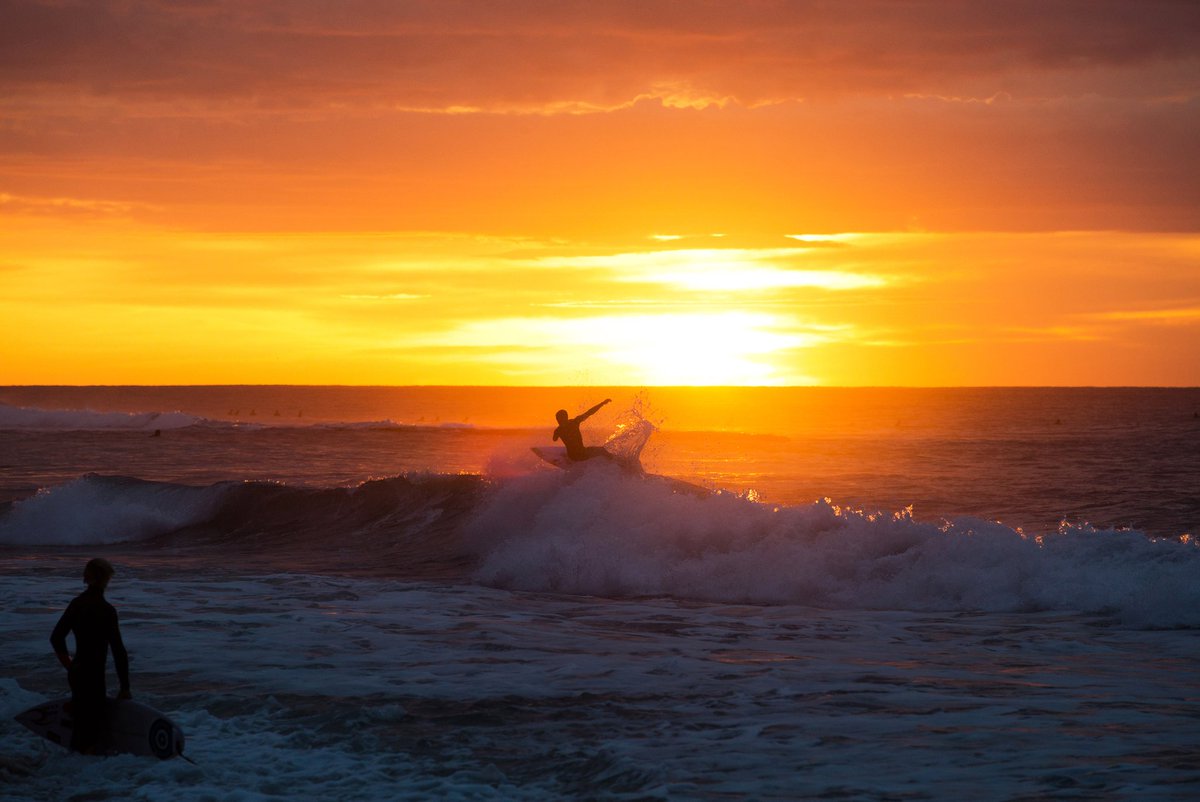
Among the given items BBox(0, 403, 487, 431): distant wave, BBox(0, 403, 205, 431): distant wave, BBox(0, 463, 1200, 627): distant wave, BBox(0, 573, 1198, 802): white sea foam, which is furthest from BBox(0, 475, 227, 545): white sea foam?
BBox(0, 403, 205, 431): distant wave

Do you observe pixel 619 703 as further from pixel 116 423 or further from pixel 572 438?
pixel 116 423

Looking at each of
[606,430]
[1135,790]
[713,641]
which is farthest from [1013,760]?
[606,430]

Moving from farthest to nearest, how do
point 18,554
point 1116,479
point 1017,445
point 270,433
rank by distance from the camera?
1. point 270,433
2. point 1017,445
3. point 1116,479
4. point 18,554

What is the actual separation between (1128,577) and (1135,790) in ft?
29.9

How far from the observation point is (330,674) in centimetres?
1186

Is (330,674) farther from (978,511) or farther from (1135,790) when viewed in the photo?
(978,511)

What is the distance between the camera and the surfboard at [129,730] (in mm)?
8828

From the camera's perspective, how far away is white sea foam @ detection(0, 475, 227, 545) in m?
27.7

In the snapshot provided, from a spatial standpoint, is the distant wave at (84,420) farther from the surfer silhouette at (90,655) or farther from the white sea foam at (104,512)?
the surfer silhouette at (90,655)

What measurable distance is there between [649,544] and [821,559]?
3440mm

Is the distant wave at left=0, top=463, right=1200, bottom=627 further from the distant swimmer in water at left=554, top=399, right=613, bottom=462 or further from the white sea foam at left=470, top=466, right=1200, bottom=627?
the distant swimmer in water at left=554, top=399, right=613, bottom=462

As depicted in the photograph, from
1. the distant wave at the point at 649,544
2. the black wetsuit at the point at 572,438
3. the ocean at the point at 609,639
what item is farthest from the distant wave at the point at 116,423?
the black wetsuit at the point at 572,438

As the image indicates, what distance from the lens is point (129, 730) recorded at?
8891 millimetres

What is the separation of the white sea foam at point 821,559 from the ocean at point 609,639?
0.06 meters
